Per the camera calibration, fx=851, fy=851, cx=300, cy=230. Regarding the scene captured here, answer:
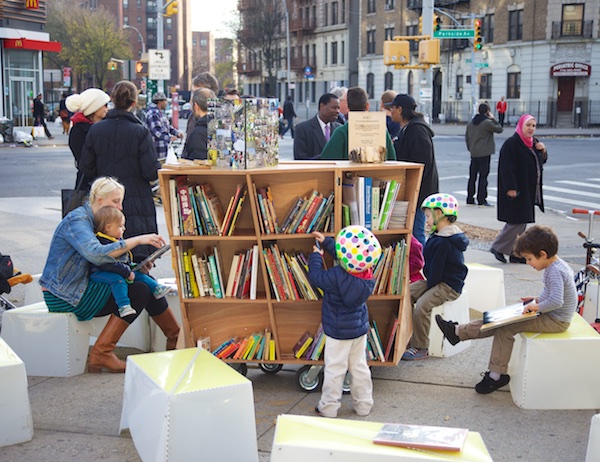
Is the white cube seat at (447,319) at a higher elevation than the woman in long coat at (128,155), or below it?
below

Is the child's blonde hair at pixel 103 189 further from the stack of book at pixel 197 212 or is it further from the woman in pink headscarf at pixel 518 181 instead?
the woman in pink headscarf at pixel 518 181

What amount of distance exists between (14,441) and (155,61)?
25.8m

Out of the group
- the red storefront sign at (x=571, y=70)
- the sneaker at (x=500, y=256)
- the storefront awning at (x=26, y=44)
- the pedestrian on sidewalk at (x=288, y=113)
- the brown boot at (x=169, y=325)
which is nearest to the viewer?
the brown boot at (x=169, y=325)

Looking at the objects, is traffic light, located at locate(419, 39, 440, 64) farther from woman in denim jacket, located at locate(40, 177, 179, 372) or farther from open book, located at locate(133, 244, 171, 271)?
woman in denim jacket, located at locate(40, 177, 179, 372)

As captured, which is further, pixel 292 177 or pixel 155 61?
pixel 155 61

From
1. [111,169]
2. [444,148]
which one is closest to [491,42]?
[444,148]

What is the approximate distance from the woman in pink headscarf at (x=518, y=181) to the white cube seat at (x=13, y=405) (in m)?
6.75

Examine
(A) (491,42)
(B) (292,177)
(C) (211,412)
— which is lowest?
(C) (211,412)

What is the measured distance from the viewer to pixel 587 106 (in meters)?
49.7

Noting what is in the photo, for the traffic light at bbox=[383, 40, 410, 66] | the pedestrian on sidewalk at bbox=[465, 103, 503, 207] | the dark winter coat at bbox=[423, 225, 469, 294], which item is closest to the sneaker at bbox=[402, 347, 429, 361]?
the dark winter coat at bbox=[423, 225, 469, 294]

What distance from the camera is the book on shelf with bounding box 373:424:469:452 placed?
12.5 ft

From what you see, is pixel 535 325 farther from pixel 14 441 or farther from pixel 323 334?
pixel 14 441

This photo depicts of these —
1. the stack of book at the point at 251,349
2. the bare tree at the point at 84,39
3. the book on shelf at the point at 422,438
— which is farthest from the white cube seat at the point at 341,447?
the bare tree at the point at 84,39

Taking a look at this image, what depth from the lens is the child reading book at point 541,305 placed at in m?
5.79
